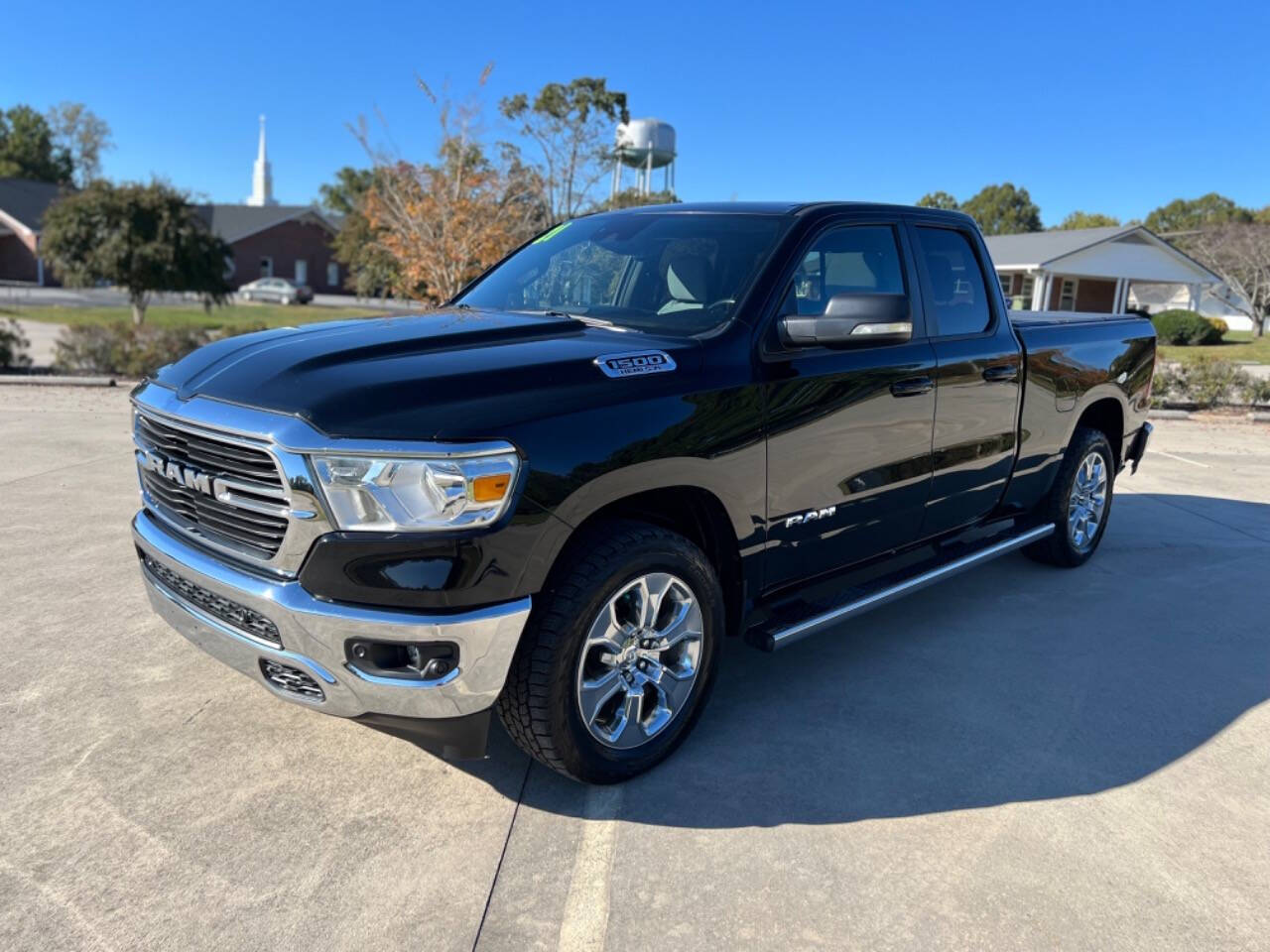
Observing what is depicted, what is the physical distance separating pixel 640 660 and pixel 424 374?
3.93 feet

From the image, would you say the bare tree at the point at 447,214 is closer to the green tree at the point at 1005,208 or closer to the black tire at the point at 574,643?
the black tire at the point at 574,643

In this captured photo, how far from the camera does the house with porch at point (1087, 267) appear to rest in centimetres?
3662

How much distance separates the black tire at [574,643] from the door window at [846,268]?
115 cm

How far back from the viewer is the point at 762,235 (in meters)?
3.81

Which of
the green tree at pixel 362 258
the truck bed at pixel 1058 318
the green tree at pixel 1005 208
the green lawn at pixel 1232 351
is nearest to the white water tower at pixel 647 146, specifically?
the green tree at pixel 362 258

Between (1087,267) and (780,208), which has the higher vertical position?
(1087,267)

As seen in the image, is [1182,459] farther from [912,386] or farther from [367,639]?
[367,639]

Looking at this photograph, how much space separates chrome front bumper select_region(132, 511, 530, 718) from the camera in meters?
2.61

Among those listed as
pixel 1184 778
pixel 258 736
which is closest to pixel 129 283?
pixel 258 736

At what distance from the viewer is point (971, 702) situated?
393 cm

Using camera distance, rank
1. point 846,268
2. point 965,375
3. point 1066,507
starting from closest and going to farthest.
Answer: point 846,268 → point 965,375 → point 1066,507

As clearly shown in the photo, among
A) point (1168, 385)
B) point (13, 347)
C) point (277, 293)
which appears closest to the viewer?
point (13, 347)

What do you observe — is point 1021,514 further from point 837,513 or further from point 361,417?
point 361,417

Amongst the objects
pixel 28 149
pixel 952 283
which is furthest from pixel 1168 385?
pixel 28 149
